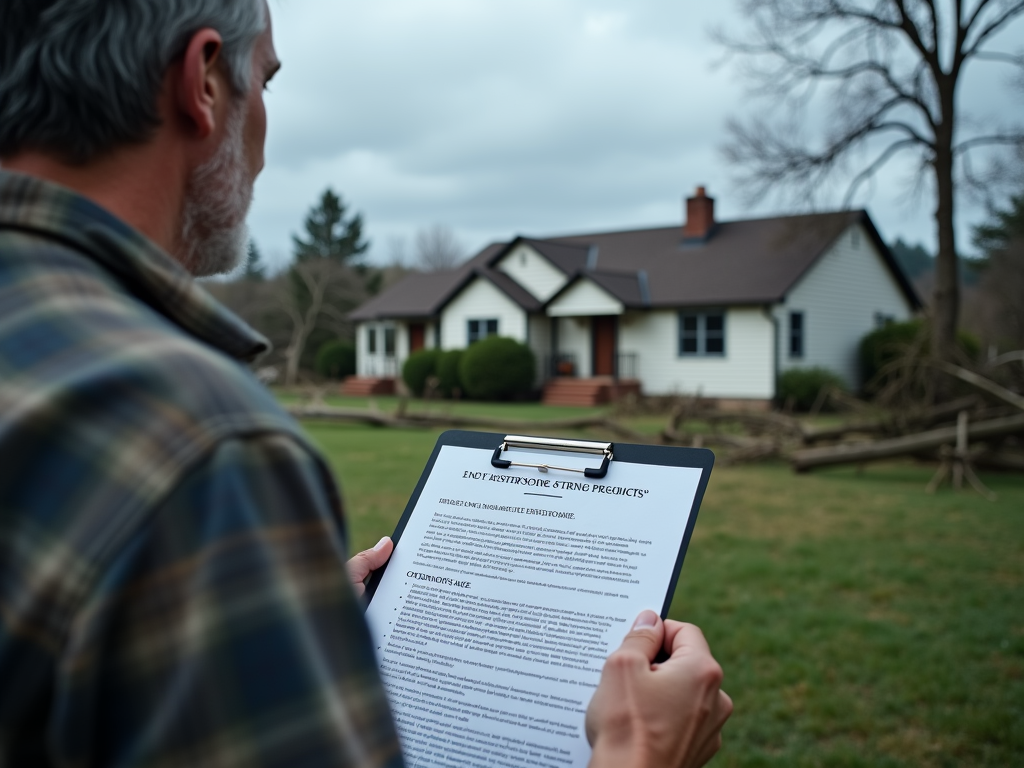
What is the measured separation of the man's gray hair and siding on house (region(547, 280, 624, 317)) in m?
27.4

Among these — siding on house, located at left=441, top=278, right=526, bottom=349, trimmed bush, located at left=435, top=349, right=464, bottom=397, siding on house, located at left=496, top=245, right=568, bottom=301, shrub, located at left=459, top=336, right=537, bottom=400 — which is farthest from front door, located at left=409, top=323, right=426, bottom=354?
shrub, located at left=459, top=336, right=537, bottom=400

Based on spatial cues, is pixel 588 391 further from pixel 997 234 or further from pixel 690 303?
pixel 997 234

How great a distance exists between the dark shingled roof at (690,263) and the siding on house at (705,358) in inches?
29.4

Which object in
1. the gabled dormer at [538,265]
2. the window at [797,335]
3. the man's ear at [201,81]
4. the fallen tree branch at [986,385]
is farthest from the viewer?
the gabled dormer at [538,265]

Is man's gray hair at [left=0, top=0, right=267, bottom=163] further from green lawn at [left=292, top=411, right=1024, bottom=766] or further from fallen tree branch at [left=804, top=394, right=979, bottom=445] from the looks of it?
fallen tree branch at [left=804, top=394, right=979, bottom=445]

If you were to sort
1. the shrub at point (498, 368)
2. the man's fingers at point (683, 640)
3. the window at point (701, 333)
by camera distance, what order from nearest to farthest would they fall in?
1. the man's fingers at point (683, 640)
2. the window at point (701, 333)
3. the shrub at point (498, 368)

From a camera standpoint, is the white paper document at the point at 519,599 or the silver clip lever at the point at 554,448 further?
the silver clip lever at the point at 554,448

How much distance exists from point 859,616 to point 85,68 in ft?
20.0

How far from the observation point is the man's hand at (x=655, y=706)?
1.28 metres

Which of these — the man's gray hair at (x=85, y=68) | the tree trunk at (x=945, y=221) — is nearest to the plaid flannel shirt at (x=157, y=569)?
the man's gray hair at (x=85, y=68)

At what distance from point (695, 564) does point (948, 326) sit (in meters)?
14.6

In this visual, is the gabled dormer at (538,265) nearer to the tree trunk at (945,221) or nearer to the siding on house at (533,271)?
the siding on house at (533,271)

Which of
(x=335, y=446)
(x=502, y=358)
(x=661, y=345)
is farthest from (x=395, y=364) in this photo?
(x=335, y=446)

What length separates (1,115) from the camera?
1.12 meters
